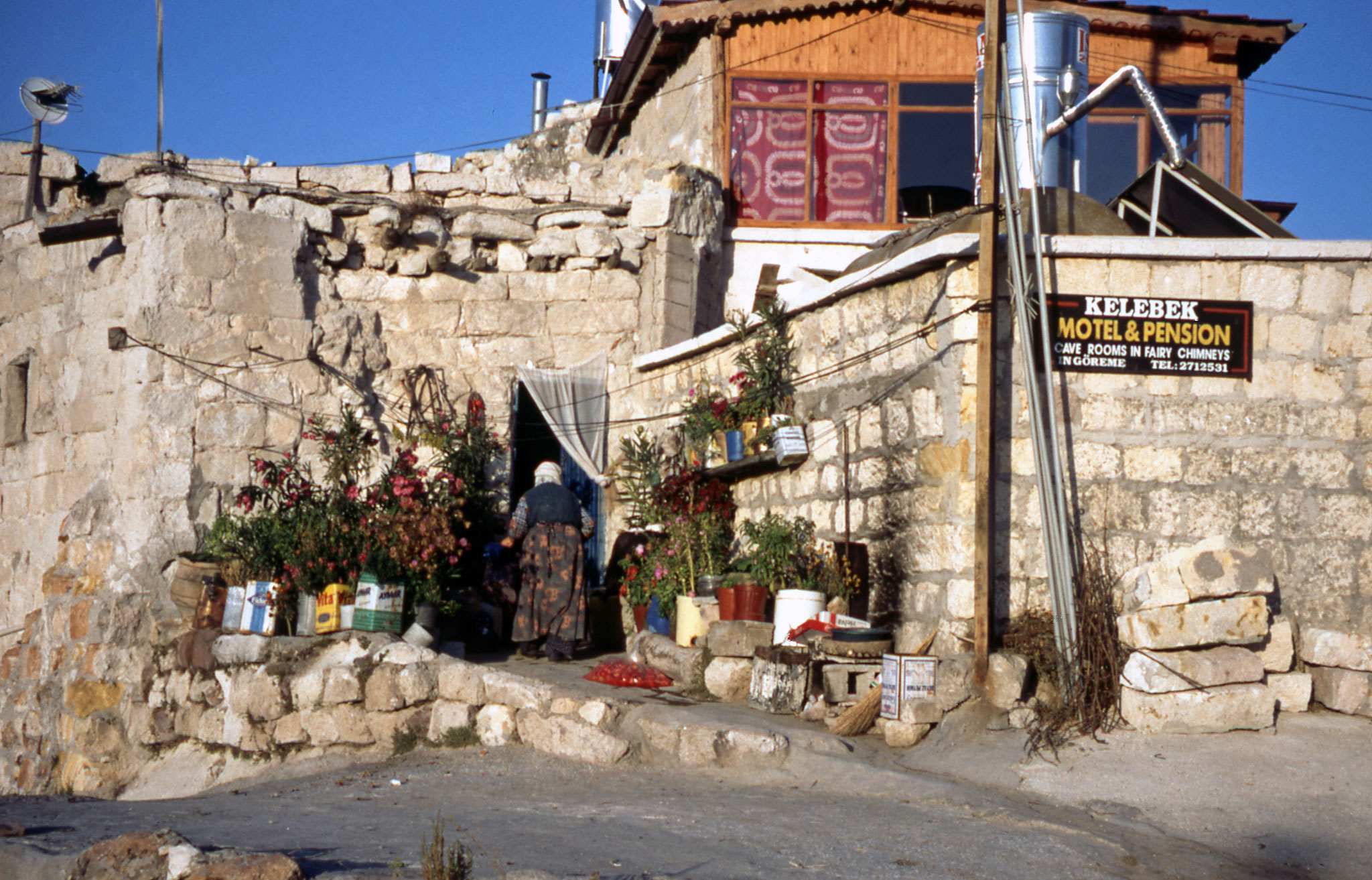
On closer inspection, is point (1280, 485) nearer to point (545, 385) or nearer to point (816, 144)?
point (545, 385)

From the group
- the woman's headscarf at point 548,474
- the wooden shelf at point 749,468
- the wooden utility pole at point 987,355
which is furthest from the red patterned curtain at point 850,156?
the wooden utility pole at point 987,355

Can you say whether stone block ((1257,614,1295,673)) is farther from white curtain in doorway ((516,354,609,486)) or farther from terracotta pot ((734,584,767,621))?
white curtain in doorway ((516,354,609,486))

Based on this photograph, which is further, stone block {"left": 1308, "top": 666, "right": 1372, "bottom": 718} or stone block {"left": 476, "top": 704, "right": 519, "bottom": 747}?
stone block {"left": 476, "top": 704, "right": 519, "bottom": 747}

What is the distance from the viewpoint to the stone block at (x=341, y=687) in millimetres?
7766

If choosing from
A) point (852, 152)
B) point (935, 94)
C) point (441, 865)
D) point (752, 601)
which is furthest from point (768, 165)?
point (441, 865)

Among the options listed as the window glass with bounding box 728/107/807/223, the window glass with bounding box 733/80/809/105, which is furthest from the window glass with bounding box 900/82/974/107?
the window glass with bounding box 728/107/807/223

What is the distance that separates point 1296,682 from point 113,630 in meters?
7.78

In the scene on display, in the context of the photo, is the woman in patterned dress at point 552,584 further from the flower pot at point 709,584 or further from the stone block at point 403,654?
the stone block at point 403,654

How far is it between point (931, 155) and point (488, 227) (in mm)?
5099

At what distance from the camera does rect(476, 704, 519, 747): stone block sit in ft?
23.6

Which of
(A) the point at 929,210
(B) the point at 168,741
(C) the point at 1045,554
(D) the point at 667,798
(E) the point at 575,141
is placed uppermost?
(E) the point at 575,141

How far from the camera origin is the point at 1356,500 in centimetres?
707

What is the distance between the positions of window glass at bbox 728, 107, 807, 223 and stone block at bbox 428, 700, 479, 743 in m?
7.16

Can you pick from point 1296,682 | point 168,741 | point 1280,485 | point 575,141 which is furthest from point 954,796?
point 575,141
